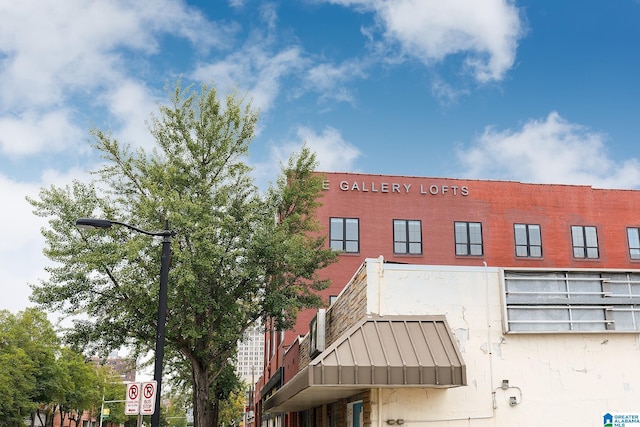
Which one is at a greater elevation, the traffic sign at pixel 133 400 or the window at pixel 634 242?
the window at pixel 634 242

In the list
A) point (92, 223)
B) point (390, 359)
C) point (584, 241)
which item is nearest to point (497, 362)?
point (390, 359)

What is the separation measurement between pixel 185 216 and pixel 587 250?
27.9 meters

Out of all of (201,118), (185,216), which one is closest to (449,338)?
(185,216)

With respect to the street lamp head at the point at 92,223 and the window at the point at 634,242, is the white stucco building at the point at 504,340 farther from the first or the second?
the window at the point at 634,242

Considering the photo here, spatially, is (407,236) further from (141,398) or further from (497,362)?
(141,398)

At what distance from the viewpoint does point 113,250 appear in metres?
22.0

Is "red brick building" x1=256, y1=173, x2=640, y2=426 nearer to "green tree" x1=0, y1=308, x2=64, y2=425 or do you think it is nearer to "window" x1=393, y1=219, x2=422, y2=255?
"window" x1=393, y1=219, x2=422, y2=255

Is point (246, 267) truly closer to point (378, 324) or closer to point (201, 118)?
point (201, 118)

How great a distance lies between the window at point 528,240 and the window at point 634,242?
624cm

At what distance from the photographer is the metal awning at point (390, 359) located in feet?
34.5

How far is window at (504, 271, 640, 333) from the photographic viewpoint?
12.7m

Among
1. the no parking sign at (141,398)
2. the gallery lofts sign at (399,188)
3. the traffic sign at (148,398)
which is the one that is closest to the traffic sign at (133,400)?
the no parking sign at (141,398)

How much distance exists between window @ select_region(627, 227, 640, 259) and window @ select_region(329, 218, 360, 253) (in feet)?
58.4

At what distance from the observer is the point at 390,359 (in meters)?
11.0
